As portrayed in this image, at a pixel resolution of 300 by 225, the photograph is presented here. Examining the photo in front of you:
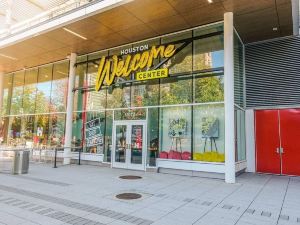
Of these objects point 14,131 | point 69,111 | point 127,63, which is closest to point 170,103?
point 127,63

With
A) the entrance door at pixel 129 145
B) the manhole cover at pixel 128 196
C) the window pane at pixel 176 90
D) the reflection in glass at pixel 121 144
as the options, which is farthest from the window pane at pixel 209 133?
the manhole cover at pixel 128 196

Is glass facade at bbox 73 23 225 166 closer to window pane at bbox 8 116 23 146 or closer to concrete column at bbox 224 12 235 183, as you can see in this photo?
concrete column at bbox 224 12 235 183

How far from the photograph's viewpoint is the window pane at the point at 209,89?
996 centimetres

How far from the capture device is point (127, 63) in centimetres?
1210

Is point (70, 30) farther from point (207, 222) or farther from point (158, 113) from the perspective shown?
point (207, 222)

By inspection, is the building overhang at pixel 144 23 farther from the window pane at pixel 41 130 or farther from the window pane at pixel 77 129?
the window pane at pixel 41 130

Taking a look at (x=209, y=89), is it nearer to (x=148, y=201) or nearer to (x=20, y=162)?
(x=148, y=201)

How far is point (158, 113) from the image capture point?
11.4 meters

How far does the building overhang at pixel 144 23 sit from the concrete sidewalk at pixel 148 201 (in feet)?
19.4

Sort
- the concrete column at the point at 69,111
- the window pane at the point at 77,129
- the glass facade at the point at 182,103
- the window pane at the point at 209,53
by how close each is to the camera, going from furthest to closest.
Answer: the window pane at the point at 77,129 < the concrete column at the point at 69,111 < the window pane at the point at 209,53 < the glass facade at the point at 182,103

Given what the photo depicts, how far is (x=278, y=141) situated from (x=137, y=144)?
19.5 feet

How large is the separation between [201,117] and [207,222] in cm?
601

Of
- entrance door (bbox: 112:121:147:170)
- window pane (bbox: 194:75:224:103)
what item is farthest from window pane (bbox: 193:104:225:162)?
entrance door (bbox: 112:121:147:170)

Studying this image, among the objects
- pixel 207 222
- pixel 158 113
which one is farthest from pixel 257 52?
pixel 207 222
